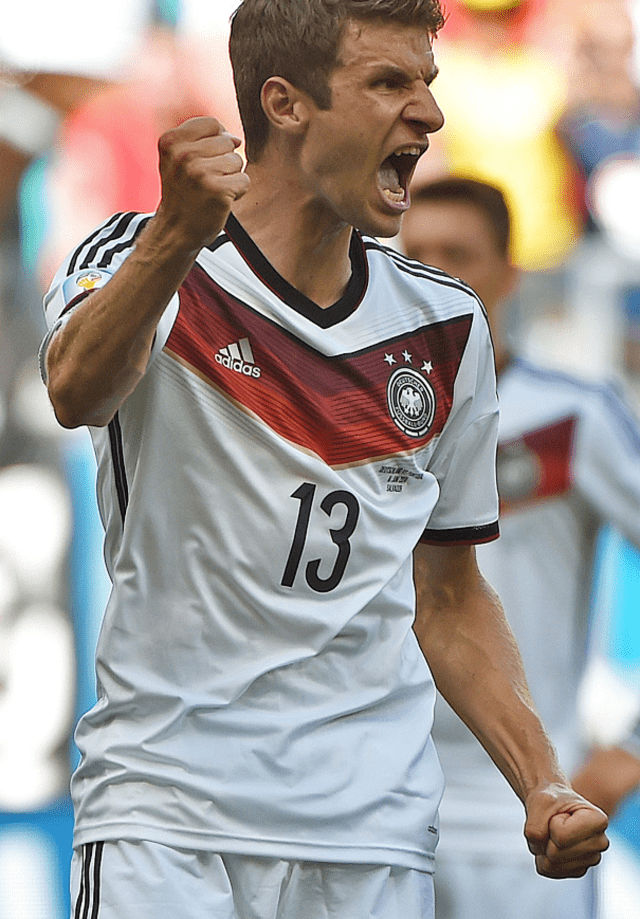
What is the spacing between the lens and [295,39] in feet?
8.04

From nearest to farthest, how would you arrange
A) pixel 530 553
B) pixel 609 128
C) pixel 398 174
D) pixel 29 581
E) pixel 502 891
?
pixel 398 174, pixel 502 891, pixel 530 553, pixel 29 581, pixel 609 128

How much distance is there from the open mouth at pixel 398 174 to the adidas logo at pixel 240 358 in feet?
0.95

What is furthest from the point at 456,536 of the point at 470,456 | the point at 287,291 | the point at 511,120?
the point at 511,120

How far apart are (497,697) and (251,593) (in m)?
0.47

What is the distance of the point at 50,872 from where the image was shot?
233 inches

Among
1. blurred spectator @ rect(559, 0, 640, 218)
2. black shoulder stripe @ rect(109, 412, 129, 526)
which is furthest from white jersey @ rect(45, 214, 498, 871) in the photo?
blurred spectator @ rect(559, 0, 640, 218)

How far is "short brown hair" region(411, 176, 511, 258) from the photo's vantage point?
4.52 metres

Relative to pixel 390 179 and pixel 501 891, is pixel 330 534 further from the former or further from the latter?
pixel 501 891

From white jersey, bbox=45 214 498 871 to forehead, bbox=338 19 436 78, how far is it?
0.30 meters

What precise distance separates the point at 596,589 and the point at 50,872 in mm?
2413

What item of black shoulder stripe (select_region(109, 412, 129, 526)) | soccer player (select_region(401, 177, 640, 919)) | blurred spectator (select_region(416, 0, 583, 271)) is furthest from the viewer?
blurred spectator (select_region(416, 0, 583, 271))

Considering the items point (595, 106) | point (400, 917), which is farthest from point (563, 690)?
point (595, 106)

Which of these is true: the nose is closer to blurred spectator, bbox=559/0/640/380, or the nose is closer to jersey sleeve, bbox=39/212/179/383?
jersey sleeve, bbox=39/212/179/383

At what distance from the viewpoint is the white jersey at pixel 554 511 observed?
432 centimetres
